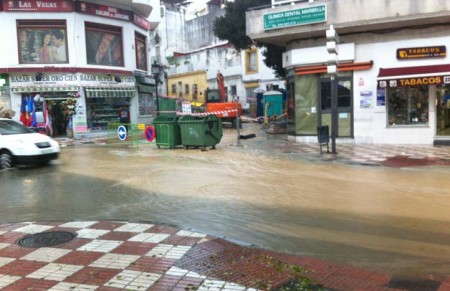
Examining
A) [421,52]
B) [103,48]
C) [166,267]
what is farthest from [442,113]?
[103,48]

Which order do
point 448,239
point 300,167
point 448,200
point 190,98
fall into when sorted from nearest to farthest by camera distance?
point 448,239, point 448,200, point 300,167, point 190,98

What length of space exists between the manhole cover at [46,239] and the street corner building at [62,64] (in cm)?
1892

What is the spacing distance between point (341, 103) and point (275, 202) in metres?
11.0

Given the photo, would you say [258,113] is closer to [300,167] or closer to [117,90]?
[117,90]

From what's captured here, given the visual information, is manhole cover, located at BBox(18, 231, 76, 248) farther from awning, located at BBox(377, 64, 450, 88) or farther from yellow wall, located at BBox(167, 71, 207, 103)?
yellow wall, located at BBox(167, 71, 207, 103)

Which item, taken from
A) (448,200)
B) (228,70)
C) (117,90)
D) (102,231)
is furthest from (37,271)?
(228,70)

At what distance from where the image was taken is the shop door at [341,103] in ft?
59.4

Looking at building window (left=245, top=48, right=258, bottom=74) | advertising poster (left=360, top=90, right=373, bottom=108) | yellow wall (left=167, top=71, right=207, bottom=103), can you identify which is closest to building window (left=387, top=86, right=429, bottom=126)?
advertising poster (left=360, top=90, right=373, bottom=108)

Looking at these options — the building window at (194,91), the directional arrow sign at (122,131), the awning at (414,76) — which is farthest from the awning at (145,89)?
the building window at (194,91)

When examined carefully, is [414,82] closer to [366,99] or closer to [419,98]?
[419,98]

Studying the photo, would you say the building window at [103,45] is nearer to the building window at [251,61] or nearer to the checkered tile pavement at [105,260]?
the building window at [251,61]

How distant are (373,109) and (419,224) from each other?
1156 centimetres

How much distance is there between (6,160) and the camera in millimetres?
13078

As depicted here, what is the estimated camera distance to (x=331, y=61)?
46.1ft
